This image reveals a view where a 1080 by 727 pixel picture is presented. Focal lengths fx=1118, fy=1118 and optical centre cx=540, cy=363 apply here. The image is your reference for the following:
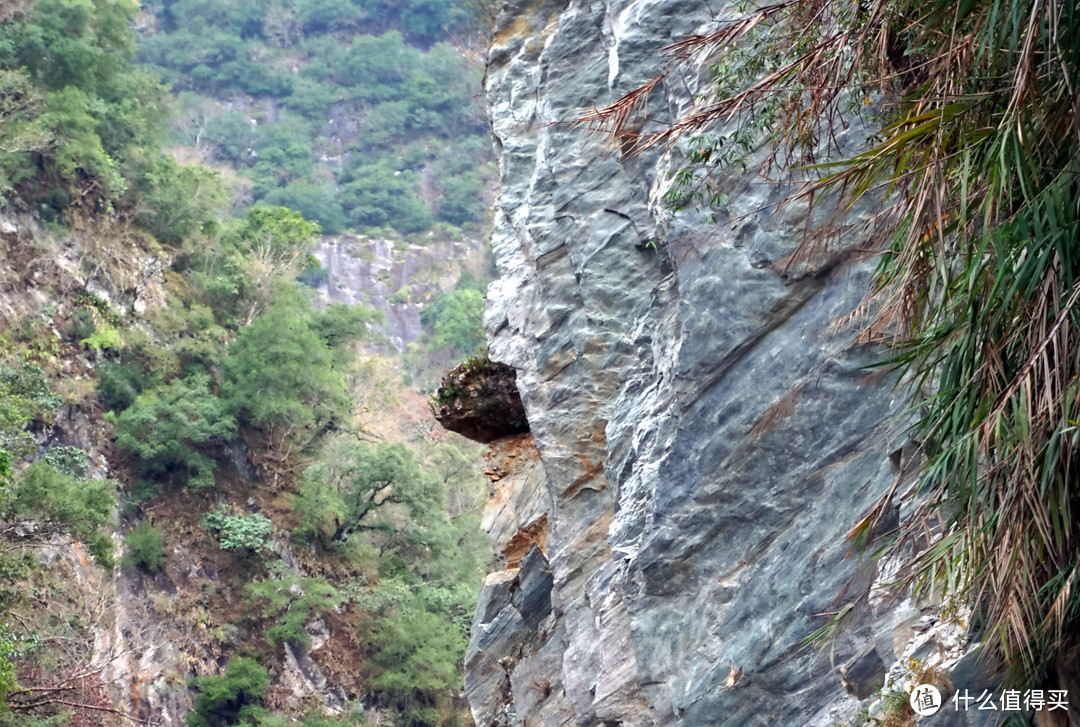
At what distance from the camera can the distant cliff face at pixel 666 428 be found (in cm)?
648

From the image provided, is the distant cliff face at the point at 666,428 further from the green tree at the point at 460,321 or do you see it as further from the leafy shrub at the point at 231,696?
the green tree at the point at 460,321

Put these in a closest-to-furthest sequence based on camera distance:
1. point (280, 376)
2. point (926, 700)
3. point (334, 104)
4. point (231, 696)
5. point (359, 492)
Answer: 1. point (926, 700)
2. point (231, 696)
3. point (280, 376)
4. point (359, 492)
5. point (334, 104)

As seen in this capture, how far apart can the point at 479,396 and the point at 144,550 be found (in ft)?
32.9

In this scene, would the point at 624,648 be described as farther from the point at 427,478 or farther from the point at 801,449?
the point at 427,478

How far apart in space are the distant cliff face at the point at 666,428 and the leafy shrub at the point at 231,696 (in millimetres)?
8125

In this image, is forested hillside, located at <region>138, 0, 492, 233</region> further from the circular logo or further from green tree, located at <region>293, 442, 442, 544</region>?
the circular logo

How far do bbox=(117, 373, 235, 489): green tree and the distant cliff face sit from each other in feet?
35.5

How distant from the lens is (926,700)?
5133mm

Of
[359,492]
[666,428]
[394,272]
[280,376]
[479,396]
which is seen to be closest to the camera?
[666,428]

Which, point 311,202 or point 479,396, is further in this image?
point 311,202

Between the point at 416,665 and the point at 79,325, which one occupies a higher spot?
the point at 79,325

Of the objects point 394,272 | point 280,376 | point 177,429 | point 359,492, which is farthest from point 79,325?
point 394,272

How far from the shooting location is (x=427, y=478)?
73.7 feet

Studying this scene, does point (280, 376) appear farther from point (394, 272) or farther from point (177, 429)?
point (394, 272)
